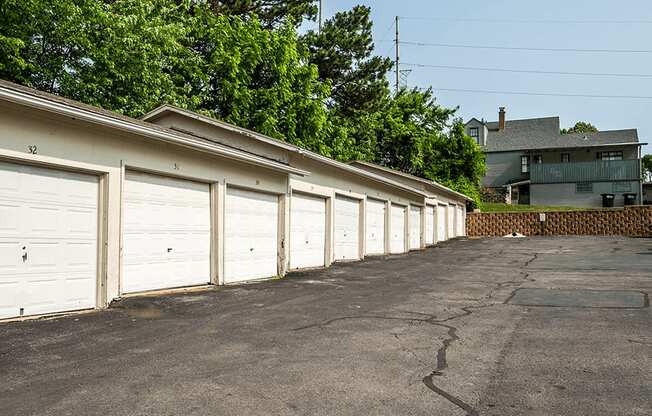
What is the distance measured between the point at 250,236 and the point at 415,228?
53.2ft

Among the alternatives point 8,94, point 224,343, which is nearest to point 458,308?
point 224,343

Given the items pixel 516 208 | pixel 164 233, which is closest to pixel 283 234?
pixel 164 233

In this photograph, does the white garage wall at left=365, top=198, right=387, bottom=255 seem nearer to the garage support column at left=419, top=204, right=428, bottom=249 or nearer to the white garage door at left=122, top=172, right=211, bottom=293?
the garage support column at left=419, top=204, right=428, bottom=249

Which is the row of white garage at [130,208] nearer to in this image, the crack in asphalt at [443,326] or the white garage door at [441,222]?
the crack in asphalt at [443,326]

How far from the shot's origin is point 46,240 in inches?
348

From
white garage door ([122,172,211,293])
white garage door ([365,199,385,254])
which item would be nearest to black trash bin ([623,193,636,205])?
white garage door ([365,199,385,254])

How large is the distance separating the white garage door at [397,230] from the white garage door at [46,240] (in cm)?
1735

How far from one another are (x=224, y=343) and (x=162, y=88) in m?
19.6

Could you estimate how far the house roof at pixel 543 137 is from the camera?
166 ft

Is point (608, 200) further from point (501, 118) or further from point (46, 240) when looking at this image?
point (46, 240)

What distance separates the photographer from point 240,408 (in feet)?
14.3

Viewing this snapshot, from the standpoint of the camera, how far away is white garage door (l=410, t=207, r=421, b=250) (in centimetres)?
2841

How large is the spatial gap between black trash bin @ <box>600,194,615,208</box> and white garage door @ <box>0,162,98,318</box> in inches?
1863

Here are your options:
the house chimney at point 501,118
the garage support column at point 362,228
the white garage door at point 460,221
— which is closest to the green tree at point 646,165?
the house chimney at point 501,118
